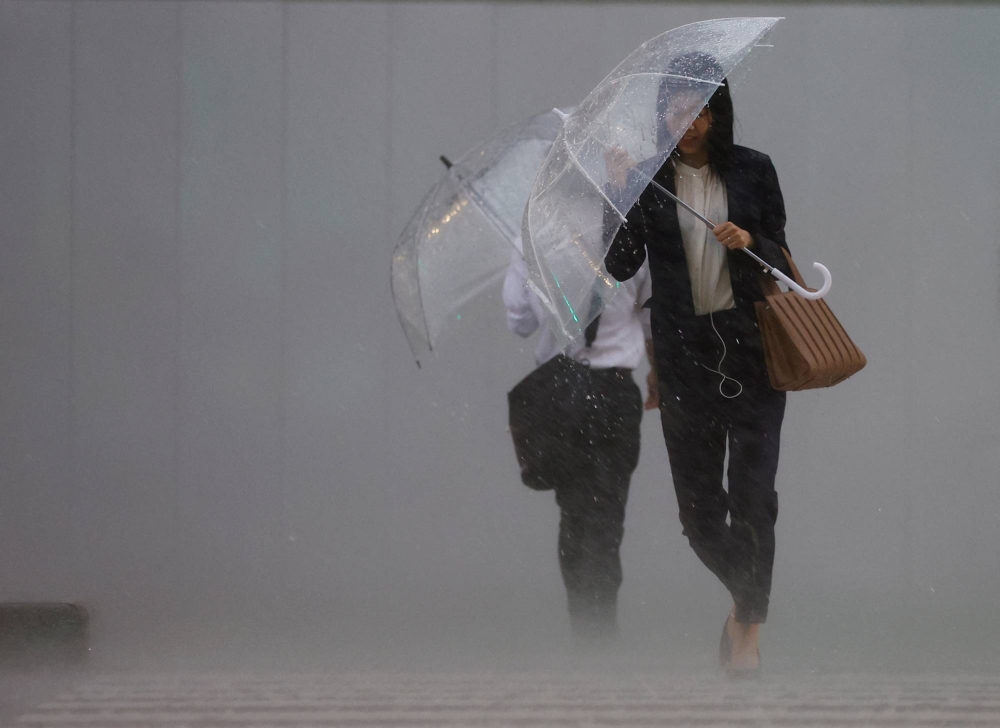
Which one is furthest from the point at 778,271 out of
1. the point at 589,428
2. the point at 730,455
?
the point at 589,428

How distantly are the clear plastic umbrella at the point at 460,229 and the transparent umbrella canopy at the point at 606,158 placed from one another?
0.60m

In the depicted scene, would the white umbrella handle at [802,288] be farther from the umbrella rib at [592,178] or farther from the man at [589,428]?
the man at [589,428]

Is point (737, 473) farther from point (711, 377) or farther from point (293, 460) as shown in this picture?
point (293, 460)

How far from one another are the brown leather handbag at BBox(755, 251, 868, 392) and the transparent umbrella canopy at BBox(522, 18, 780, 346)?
1.49 feet

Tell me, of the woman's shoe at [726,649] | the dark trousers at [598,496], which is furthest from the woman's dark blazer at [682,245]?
the woman's shoe at [726,649]

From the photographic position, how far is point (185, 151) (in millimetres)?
5094

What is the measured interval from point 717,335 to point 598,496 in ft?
2.70

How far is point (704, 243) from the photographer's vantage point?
3588 millimetres

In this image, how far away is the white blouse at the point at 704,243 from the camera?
11.7 feet

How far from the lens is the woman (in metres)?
3.55

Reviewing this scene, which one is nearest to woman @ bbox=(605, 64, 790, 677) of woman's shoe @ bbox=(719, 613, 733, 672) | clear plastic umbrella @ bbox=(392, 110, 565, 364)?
woman's shoe @ bbox=(719, 613, 733, 672)

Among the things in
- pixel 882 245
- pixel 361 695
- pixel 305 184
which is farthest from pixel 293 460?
pixel 882 245

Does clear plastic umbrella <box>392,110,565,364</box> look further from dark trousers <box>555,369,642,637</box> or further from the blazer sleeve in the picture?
the blazer sleeve

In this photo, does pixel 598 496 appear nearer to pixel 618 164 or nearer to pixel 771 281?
pixel 771 281
